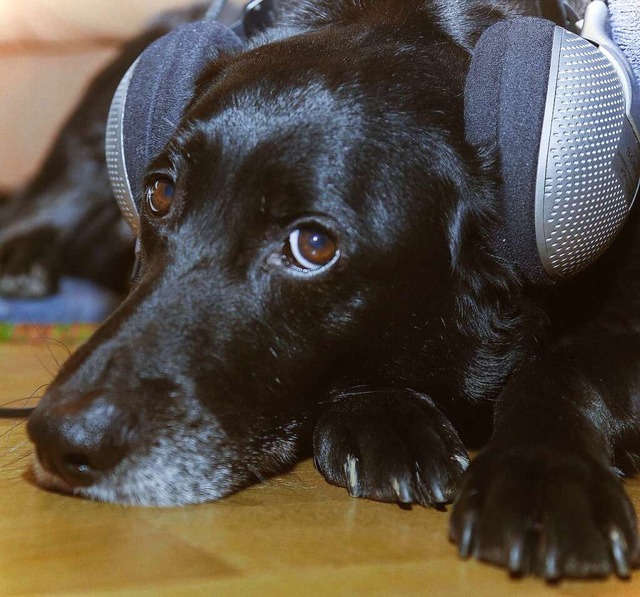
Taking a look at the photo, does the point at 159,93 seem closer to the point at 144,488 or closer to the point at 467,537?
the point at 144,488

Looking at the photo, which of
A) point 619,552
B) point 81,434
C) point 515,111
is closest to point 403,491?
point 619,552

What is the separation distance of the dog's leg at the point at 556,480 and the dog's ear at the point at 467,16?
61cm

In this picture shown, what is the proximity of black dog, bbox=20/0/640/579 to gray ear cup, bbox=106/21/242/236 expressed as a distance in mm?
119

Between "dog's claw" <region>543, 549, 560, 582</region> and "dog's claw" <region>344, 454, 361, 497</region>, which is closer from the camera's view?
"dog's claw" <region>543, 549, 560, 582</region>

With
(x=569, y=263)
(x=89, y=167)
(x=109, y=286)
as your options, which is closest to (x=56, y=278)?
(x=109, y=286)

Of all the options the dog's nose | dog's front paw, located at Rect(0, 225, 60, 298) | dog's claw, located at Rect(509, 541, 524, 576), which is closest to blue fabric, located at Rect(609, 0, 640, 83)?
dog's claw, located at Rect(509, 541, 524, 576)

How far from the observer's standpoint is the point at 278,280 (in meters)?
1.31

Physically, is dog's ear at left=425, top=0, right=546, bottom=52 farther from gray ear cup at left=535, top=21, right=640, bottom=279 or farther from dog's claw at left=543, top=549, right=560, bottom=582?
dog's claw at left=543, top=549, right=560, bottom=582

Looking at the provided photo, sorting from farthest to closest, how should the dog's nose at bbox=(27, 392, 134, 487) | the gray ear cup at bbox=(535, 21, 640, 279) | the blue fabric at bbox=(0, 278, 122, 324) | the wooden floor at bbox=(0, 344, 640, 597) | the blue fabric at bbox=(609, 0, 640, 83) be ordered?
the blue fabric at bbox=(0, 278, 122, 324)
the blue fabric at bbox=(609, 0, 640, 83)
the gray ear cup at bbox=(535, 21, 640, 279)
the dog's nose at bbox=(27, 392, 134, 487)
the wooden floor at bbox=(0, 344, 640, 597)

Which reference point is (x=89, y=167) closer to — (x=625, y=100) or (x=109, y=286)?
(x=109, y=286)

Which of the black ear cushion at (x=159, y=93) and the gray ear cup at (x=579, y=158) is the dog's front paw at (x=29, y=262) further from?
the gray ear cup at (x=579, y=158)

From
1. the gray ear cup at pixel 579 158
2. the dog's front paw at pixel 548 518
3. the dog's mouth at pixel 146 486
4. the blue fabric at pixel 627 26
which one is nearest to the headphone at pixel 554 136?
the gray ear cup at pixel 579 158

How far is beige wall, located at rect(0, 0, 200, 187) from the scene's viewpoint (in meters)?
3.00

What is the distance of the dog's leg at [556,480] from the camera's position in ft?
3.25
